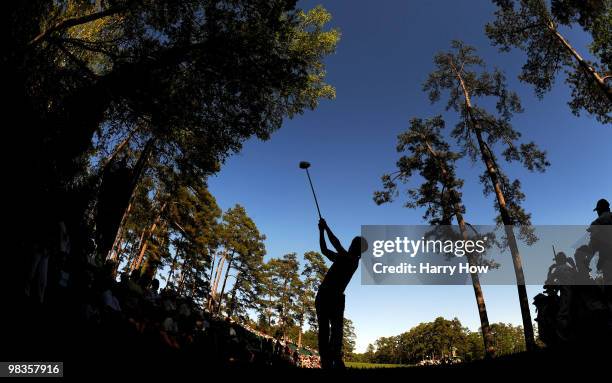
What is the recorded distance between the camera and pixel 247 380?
295cm

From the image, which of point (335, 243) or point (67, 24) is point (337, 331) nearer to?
point (335, 243)

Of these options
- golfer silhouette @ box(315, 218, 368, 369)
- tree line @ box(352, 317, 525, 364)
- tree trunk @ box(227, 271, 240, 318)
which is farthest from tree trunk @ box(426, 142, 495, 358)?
tree line @ box(352, 317, 525, 364)

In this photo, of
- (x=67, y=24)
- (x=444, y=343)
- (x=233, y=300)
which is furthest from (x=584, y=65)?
(x=444, y=343)

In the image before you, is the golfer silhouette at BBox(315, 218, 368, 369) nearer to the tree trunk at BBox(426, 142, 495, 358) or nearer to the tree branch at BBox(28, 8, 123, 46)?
the tree branch at BBox(28, 8, 123, 46)

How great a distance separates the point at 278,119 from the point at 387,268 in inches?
412

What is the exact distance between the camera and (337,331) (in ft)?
16.8

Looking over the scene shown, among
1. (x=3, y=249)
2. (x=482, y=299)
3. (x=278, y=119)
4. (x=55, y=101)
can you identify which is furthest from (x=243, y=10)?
(x=482, y=299)

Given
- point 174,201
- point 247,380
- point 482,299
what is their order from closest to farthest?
point 247,380 < point 482,299 < point 174,201

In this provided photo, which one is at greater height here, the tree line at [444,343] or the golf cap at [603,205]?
the tree line at [444,343]

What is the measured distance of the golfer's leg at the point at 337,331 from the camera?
5023 millimetres

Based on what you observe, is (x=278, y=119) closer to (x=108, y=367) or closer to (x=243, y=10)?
(x=243, y=10)

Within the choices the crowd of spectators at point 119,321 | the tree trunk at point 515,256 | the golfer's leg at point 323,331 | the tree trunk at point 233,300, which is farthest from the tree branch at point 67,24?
the tree trunk at point 233,300

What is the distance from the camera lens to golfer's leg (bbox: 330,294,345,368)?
5.02 meters

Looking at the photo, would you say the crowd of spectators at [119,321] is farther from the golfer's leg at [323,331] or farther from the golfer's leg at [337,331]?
the golfer's leg at [337,331]
